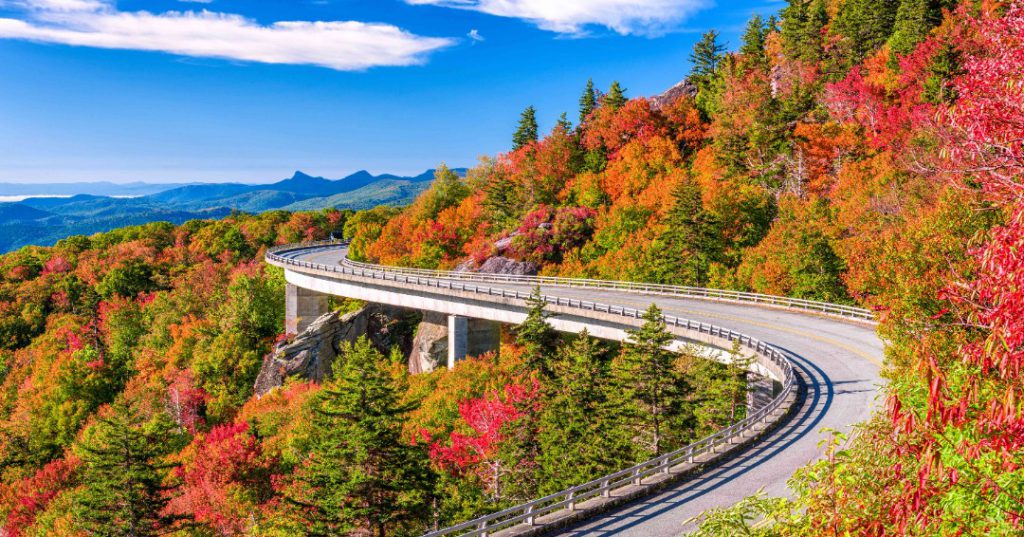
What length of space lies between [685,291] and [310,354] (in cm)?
3276

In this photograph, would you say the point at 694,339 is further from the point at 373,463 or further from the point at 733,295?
the point at 373,463

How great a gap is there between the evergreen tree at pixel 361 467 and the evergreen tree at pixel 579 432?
17.5 ft

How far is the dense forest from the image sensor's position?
6.77 metres

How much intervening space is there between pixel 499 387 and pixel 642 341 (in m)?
18.5

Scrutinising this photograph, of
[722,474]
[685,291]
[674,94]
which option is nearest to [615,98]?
[674,94]

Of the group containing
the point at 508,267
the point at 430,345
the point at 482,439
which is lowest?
the point at 482,439

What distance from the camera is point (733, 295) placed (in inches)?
1838

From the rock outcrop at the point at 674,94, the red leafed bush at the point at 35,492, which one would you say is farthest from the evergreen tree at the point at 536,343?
the rock outcrop at the point at 674,94

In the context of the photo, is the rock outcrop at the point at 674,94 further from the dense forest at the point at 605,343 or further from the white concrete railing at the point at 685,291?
the white concrete railing at the point at 685,291

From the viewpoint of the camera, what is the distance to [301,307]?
220 ft

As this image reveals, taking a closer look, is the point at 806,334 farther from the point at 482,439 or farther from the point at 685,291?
the point at 482,439

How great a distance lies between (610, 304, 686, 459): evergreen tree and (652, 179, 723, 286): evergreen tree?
2830 centimetres

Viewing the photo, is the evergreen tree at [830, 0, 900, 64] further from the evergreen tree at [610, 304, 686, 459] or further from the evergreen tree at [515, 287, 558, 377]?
the evergreen tree at [610, 304, 686, 459]

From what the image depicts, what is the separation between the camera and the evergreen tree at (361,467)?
72.9ft
